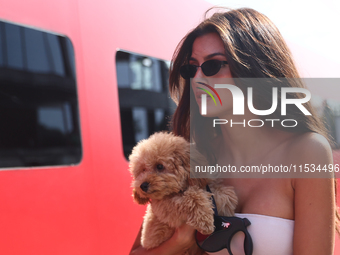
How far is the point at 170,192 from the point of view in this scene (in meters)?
1.62

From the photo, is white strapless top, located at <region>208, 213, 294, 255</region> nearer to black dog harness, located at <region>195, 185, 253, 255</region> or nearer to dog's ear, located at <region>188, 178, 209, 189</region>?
black dog harness, located at <region>195, 185, 253, 255</region>

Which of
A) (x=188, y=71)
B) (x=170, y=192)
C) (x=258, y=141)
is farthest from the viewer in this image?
(x=188, y=71)

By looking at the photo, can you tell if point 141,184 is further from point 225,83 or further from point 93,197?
point 93,197

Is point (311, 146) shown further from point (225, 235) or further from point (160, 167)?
point (160, 167)

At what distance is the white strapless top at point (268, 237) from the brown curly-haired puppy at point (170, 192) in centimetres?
13

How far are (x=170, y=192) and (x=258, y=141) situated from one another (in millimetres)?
644

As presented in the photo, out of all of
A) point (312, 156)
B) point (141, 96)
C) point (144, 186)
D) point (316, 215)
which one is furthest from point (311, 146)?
point (141, 96)

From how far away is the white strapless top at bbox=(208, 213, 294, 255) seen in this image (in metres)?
1.57

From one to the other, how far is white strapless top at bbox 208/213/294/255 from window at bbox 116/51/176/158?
140 cm

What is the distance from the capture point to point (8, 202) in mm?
2039

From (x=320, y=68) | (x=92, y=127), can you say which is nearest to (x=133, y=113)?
(x=92, y=127)

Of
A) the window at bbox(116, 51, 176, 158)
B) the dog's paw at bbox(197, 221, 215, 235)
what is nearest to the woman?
the dog's paw at bbox(197, 221, 215, 235)

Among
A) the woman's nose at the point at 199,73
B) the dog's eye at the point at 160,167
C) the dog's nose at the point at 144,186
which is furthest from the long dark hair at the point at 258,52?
the dog's nose at the point at 144,186

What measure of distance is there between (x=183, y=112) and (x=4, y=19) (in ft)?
4.34
